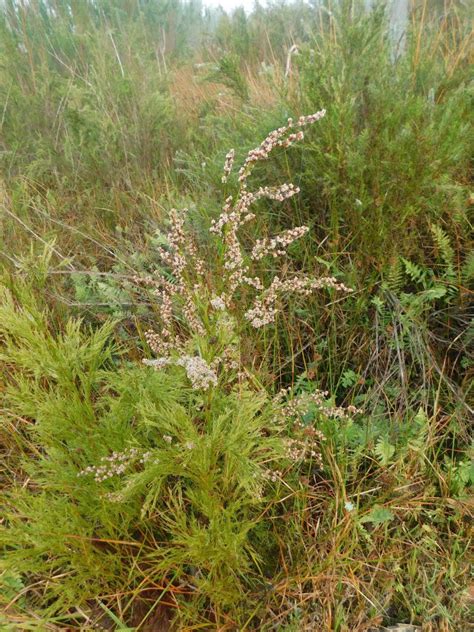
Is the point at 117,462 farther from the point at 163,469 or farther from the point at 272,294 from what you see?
the point at 272,294

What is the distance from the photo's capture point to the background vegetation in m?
1.39

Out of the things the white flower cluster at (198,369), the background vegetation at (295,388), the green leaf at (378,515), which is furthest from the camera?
the green leaf at (378,515)

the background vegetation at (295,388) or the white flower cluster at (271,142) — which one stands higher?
the white flower cluster at (271,142)

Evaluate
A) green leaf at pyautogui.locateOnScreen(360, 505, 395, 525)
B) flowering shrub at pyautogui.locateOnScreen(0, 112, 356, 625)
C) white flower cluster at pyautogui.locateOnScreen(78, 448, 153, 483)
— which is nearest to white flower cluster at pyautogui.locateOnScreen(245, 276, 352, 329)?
flowering shrub at pyautogui.locateOnScreen(0, 112, 356, 625)

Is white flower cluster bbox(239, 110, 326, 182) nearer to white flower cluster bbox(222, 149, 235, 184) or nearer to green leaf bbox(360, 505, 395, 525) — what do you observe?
white flower cluster bbox(222, 149, 235, 184)

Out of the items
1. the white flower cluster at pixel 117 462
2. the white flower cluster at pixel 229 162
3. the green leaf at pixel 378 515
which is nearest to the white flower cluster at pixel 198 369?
the white flower cluster at pixel 117 462

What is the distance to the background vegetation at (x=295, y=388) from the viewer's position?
1389mm

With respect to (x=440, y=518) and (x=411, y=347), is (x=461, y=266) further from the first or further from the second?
(x=440, y=518)

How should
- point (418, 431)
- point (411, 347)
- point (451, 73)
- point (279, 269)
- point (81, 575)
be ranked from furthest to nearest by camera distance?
point (451, 73) < point (279, 269) < point (411, 347) < point (418, 431) < point (81, 575)

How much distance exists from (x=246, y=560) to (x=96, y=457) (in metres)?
0.58

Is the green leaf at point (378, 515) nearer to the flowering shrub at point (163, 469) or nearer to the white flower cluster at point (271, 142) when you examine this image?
the flowering shrub at point (163, 469)

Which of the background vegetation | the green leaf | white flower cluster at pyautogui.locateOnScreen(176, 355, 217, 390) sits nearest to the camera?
white flower cluster at pyautogui.locateOnScreen(176, 355, 217, 390)

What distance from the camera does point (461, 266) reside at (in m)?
2.02

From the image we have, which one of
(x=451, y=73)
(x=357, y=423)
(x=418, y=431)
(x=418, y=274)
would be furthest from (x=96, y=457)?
(x=451, y=73)
